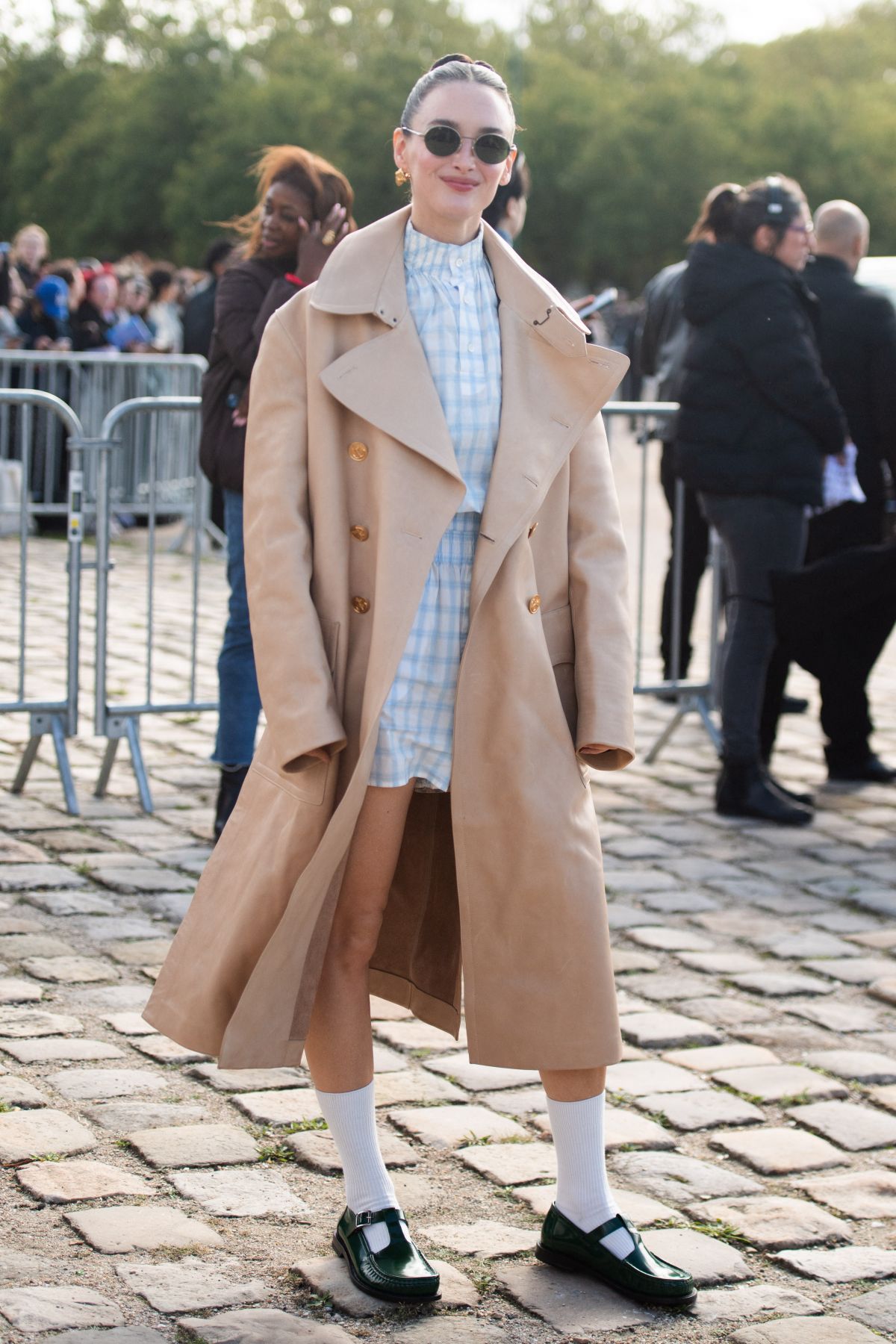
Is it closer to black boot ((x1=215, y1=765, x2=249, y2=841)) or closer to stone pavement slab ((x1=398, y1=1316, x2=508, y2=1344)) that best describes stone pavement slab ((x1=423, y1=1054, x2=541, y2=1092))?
stone pavement slab ((x1=398, y1=1316, x2=508, y2=1344))

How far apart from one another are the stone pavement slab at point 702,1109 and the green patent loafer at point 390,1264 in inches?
40.0

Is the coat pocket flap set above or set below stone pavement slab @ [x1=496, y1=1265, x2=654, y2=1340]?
above

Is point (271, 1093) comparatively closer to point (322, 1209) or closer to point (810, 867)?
point (322, 1209)

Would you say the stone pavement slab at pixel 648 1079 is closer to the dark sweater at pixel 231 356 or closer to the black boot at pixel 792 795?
the dark sweater at pixel 231 356

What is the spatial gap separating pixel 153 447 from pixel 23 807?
5.35 ft

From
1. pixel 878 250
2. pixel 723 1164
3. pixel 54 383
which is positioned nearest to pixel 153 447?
Answer: pixel 723 1164

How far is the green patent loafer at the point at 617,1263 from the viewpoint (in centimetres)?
309

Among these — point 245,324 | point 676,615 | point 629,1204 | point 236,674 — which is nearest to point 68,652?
point 236,674

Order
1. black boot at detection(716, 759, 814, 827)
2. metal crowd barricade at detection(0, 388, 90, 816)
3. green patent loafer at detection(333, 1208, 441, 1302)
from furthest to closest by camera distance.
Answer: black boot at detection(716, 759, 814, 827) < metal crowd barricade at detection(0, 388, 90, 816) < green patent loafer at detection(333, 1208, 441, 1302)

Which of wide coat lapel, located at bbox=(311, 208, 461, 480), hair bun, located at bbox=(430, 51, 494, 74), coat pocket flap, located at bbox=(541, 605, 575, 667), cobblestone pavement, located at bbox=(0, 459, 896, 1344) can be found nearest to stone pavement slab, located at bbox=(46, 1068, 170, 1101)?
cobblestone pavement, located at bbox=(0, 459, 896, 1344)

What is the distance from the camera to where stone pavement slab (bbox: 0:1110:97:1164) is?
359 centimetres

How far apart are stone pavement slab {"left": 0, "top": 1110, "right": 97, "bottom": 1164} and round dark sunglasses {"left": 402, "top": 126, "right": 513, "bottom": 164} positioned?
203cm

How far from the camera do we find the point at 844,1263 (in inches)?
131

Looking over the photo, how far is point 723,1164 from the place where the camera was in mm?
3803
